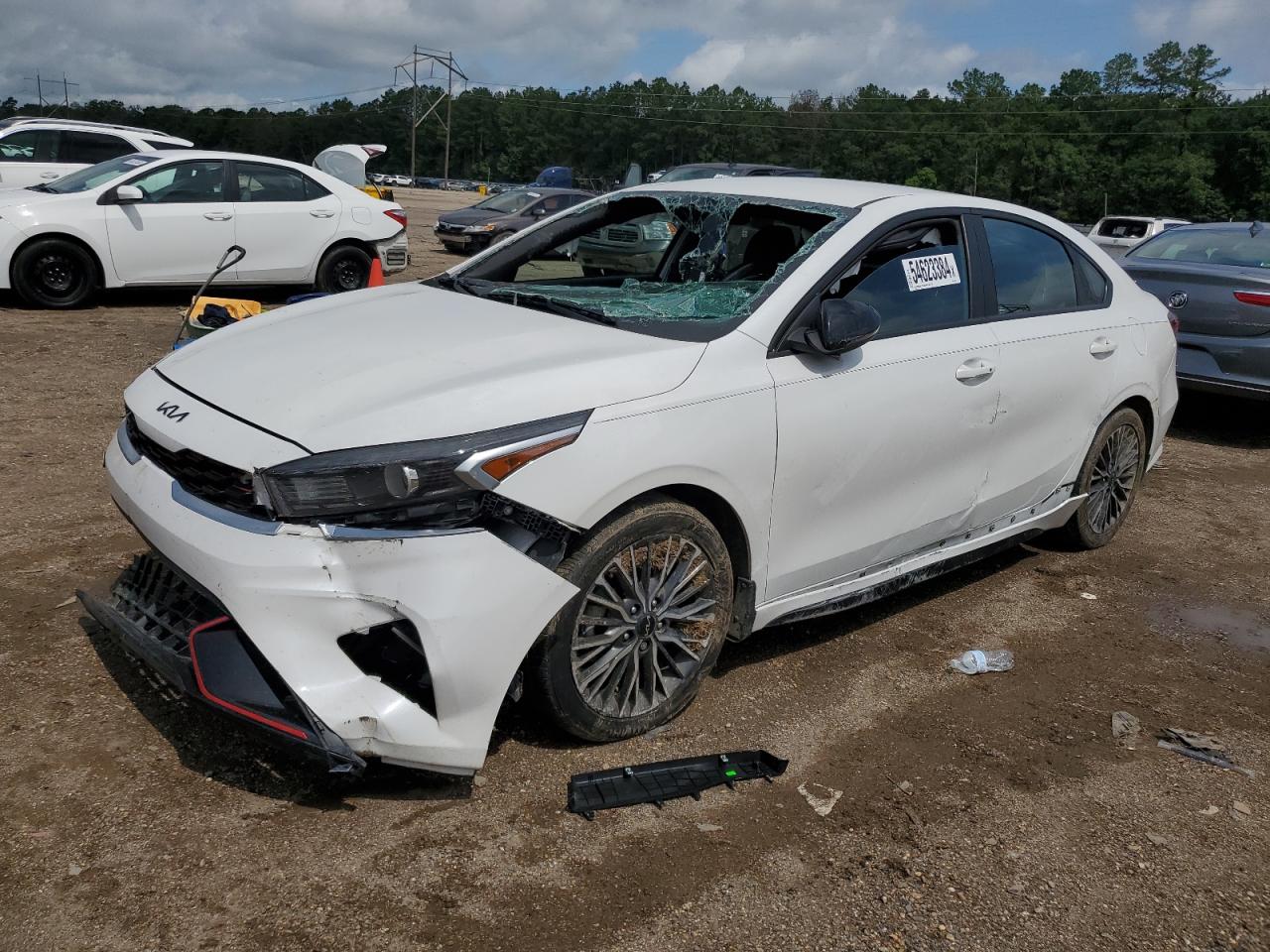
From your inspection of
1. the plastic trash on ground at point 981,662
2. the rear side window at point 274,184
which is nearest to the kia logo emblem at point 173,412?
the plastic trash on ground at point 981,662

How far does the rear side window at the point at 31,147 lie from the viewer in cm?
1341

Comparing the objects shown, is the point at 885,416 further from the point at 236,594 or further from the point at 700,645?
the point at 236,594

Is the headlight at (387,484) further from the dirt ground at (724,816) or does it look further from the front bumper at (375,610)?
the dirt ground at (724,816)

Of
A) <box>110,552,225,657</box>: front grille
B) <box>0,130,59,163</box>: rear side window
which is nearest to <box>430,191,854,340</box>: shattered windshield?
<box>110,552,225,657</box>: front grille

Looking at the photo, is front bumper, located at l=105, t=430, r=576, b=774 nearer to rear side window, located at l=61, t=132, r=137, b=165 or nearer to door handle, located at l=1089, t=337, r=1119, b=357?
door handle, located at l=1089, t=337, r=1119, b=357

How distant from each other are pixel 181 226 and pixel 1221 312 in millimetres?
9201

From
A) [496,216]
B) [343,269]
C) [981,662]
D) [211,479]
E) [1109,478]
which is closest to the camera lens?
[211,479]

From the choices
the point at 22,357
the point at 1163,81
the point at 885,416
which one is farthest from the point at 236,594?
the point at 1163,81

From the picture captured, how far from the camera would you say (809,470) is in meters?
3.51

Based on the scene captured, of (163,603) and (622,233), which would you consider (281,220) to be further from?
(163,603)

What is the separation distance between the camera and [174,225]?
10.4 metres

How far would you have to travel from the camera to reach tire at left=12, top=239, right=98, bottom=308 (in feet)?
32.9

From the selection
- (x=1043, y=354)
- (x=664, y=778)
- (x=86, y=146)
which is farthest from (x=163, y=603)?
(x=86, y=146)

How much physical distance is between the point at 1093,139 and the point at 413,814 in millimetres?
88387
